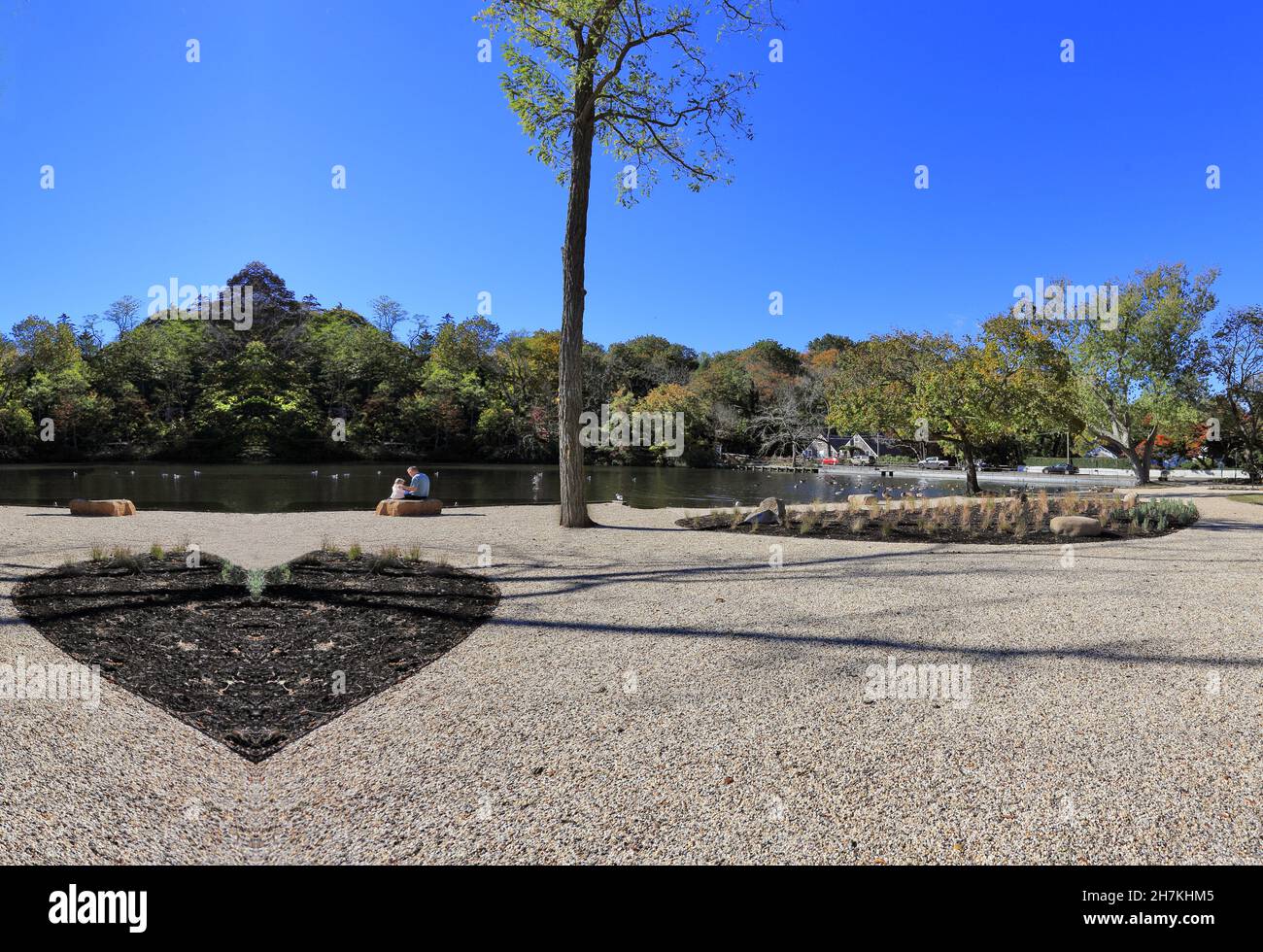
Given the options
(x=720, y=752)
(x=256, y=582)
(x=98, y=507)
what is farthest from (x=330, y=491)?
(x=720, y=752)

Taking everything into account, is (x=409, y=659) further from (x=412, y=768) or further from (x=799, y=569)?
(x=799, y=569)

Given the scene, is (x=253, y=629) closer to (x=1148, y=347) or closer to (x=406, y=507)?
(x=406, y=507)

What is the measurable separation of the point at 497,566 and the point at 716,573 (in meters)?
2.53

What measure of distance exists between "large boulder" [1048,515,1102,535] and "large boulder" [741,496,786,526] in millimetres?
4457

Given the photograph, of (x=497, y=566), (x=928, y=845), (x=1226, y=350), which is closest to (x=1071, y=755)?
(x=928, y=845)

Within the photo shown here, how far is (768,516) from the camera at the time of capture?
1301 cm

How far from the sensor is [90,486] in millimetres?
23609

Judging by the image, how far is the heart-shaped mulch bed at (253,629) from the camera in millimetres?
3973

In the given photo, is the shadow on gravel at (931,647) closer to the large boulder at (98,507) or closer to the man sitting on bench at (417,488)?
the man sitting on bench at (417,488)

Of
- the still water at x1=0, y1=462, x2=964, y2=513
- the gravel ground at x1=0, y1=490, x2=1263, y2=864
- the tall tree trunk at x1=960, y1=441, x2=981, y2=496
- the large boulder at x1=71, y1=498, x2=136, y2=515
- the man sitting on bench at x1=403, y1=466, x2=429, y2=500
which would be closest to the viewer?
the gravel ground at x1=0, y1=490, x2=1263, y2=864

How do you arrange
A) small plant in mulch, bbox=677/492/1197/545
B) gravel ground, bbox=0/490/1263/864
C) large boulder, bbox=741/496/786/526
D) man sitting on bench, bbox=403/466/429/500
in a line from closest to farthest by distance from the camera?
1. gravel ground, bbox=0/490/1263/864
2. small plant in mulch, bbox=677/492/1197/545
3. large boulder, bbox=741/496/786/526
4. man sitting on bench, bbox=403/466/429/500

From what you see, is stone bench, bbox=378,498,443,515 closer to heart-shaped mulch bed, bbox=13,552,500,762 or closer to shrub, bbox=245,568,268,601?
heart-shaped mulch bed, bbox=13,552,500,762

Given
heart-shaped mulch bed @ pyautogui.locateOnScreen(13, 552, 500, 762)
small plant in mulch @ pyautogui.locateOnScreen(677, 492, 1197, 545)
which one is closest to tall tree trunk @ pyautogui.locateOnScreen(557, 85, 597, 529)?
small plant in mulch @ pyautogui.locateOnScreen(677, 492, 1197, 545)

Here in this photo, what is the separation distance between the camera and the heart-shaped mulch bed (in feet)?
13.0
